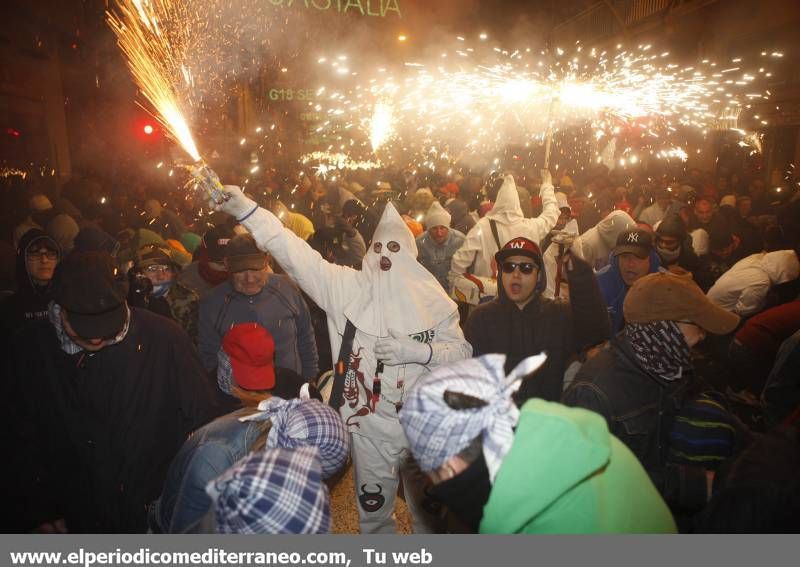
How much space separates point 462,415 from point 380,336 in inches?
81.5

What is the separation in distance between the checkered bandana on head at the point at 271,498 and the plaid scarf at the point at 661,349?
1.82 m

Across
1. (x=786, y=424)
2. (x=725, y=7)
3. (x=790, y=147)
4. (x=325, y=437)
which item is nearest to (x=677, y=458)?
(x=786, y=424)

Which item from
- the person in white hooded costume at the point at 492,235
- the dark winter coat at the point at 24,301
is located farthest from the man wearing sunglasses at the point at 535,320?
the dark winter coat at the point at 24,301

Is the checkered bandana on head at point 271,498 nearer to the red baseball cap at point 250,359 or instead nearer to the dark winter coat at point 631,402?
the red baseball cap at point 250,359

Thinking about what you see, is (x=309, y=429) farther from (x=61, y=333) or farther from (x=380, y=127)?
(x=380, y=127)

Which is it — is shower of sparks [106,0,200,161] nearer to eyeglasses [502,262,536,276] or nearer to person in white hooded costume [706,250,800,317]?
eyeglasses [502,262,536,276]

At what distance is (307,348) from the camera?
4680 mm

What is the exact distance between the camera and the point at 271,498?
5.66 feet

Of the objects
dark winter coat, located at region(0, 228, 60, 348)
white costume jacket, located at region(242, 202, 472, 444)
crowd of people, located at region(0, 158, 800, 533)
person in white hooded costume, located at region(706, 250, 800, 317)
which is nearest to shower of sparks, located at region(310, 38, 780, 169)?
person in white hooded costume, located at region(706, 250, 800, 317)

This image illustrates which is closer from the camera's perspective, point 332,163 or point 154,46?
point 154,46

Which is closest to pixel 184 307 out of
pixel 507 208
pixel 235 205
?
pixel 235 205

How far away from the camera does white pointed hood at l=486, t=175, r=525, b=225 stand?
6.55m

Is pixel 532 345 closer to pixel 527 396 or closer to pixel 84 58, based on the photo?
pixel 527 396

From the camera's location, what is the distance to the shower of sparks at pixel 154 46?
20.5ft
